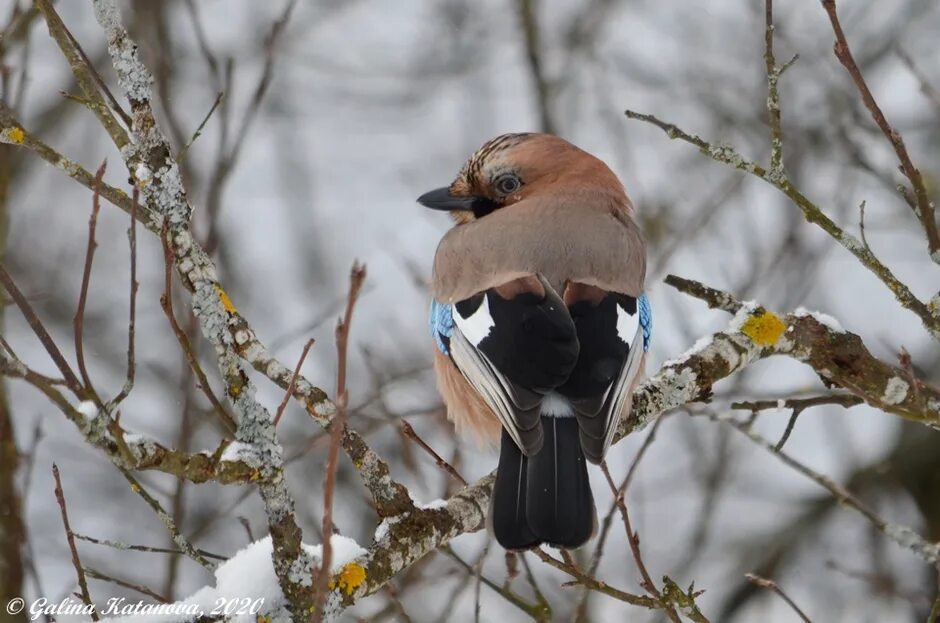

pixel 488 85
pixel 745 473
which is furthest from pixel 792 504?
pixel 488 85

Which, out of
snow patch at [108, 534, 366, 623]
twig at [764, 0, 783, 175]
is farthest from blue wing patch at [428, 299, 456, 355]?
snow patch at [108, 534, 366, 623]

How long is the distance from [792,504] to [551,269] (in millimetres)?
3803

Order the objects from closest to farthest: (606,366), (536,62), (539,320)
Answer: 1. (606,366)
2. (539,320)
3. (536,62)

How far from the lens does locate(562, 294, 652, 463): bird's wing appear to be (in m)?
3.79

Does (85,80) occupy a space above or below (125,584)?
above

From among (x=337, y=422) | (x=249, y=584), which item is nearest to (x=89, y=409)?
(x=337, y=422)

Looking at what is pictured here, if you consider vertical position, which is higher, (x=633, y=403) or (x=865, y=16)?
(x=865, y=16)

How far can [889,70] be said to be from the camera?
30.5ft

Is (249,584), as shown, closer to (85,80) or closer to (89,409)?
(89,409)

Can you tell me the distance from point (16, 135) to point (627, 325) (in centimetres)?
214

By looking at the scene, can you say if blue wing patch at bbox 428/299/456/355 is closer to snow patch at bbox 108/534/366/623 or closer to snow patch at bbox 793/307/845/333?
snow patch at bbox 793/307/845/333

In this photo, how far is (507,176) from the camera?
5.29 m

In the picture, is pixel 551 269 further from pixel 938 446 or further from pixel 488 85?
pixel 488 85

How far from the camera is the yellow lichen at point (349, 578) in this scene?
2.91m
